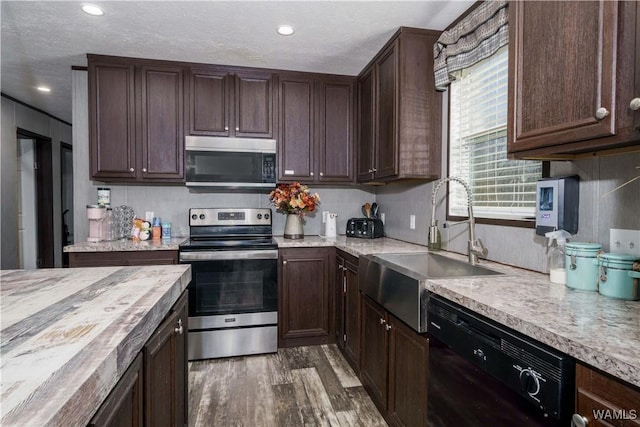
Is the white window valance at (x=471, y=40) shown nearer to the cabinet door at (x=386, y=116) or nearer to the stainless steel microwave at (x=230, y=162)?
the cabinet door at (x=386, y=116)

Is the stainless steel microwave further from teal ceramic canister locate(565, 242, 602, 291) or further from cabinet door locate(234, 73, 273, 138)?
teal ceramic canister locate(565, 242, 602, 291)

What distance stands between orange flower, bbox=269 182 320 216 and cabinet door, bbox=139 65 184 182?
2.77ft

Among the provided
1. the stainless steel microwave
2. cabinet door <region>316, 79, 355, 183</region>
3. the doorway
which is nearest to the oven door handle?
the stainless steel microwave

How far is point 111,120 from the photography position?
2.82 meters

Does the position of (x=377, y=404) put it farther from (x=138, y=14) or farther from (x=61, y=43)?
(x=61, y=43)

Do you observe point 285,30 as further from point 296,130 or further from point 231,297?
point 231,297

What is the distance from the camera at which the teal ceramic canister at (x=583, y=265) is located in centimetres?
117

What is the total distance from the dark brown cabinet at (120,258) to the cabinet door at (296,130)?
1.17 meters

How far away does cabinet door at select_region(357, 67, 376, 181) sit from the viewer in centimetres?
282

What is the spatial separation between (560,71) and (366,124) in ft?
6.41

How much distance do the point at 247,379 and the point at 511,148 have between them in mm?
2167

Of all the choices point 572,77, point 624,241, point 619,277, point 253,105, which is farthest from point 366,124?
point 619,277

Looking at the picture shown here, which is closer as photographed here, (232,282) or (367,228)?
(232,282)

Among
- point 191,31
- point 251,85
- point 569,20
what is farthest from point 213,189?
point 569,20
